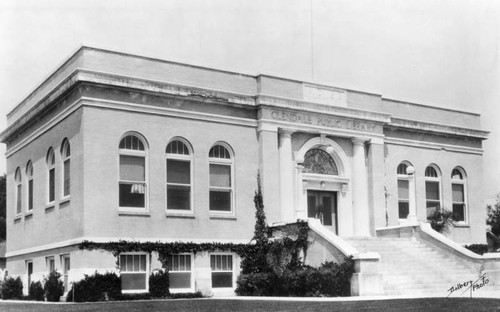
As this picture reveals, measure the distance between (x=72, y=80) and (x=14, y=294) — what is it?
10040mm

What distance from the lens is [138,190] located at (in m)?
25.0

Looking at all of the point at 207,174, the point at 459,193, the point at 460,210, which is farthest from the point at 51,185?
the point at 459,193

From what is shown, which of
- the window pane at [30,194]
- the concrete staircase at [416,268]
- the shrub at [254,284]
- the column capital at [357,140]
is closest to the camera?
the concrete staircase at [416,268]

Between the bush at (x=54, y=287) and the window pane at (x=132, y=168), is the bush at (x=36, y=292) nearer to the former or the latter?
the bush at (x=54, y=287)

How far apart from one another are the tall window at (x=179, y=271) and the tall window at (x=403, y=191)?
11.3 m

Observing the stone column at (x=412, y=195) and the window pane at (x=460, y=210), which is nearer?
the stone column at (x=412, y=195)

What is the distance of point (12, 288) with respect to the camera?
29094 millimetres

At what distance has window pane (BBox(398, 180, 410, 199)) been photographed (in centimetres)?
3234

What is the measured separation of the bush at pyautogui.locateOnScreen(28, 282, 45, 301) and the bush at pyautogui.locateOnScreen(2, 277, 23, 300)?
1.96m

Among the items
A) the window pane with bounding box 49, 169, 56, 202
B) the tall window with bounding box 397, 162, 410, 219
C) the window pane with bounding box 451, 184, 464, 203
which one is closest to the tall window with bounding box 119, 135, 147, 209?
the window pane with bounding box 49, 169, 56, 202

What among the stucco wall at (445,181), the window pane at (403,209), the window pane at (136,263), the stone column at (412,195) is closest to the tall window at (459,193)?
the stucco wall at (445,181)

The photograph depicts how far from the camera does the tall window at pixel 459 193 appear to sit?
34.1 m

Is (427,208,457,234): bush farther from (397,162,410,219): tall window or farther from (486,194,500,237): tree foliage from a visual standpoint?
(486,194,500,237): tree foliage

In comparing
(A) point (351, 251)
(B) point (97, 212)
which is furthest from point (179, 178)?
(A) point (351, 251)
